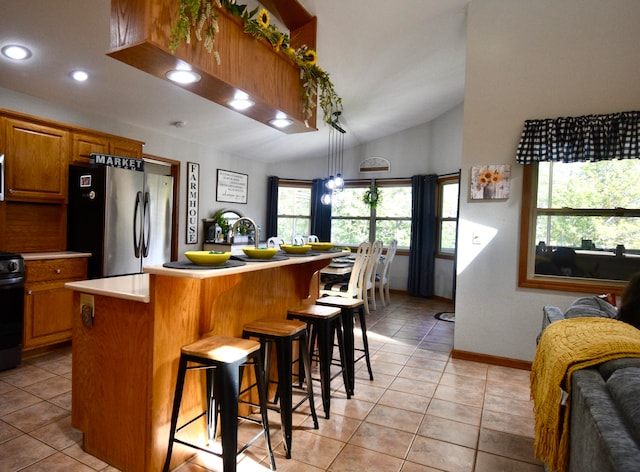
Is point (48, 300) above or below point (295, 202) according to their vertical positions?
below

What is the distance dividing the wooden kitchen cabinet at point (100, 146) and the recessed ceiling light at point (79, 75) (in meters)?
0.58

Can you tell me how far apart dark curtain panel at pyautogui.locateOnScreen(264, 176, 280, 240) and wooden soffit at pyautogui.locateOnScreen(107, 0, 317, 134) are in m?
4.57

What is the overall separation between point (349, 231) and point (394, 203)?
106 centimetres

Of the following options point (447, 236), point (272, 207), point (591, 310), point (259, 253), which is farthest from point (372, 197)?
point (591, 310)

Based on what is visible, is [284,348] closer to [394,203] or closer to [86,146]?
[86,146]

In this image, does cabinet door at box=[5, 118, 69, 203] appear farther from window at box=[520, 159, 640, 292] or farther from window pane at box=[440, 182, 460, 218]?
window pane at box=[440, 182, 460, 218]

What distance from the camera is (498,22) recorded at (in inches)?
137

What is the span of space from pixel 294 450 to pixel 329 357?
0.63m

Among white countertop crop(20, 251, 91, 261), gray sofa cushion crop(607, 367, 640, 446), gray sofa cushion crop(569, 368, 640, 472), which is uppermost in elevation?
Result: white countertop crop(20, 251, 91, 261)

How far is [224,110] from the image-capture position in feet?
15.7

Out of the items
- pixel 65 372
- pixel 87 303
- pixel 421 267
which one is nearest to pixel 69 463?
pixel 87 303

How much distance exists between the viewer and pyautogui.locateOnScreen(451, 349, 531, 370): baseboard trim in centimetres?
348

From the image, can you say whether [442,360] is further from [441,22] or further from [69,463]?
[441,22]

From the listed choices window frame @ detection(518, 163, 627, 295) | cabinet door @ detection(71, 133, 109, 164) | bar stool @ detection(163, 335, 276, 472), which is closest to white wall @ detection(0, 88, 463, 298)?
cabinet door @ detection(71, 133, 109, 164)
